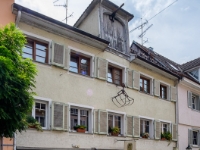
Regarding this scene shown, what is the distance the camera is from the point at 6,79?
27.5ft

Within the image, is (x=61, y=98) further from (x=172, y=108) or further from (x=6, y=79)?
(x=172, y=108)

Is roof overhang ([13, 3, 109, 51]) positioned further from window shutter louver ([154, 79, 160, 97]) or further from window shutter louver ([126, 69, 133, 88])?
window shutter louver ([154, 79, 160, 97])

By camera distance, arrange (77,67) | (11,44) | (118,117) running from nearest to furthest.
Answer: (11,44) < (77,67) < (118,117)

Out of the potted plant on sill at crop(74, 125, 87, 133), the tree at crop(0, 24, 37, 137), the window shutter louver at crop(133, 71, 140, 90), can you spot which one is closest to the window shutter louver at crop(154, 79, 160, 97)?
the window shutter louver at crop(133, 71, 140, 90)

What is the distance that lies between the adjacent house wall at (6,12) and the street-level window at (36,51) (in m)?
1.21

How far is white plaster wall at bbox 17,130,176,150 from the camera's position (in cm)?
1245

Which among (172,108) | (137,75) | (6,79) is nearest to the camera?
(6,79)

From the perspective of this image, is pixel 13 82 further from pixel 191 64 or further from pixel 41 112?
pixel 191 64

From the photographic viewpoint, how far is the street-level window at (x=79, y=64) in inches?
590

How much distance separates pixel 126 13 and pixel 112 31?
5.08 ft

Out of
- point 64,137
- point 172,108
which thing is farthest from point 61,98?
point 172,108

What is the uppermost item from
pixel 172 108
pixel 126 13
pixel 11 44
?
pixel 126 13

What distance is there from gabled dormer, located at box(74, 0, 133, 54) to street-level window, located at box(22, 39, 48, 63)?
365cm

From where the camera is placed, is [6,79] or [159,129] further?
[159,129]
